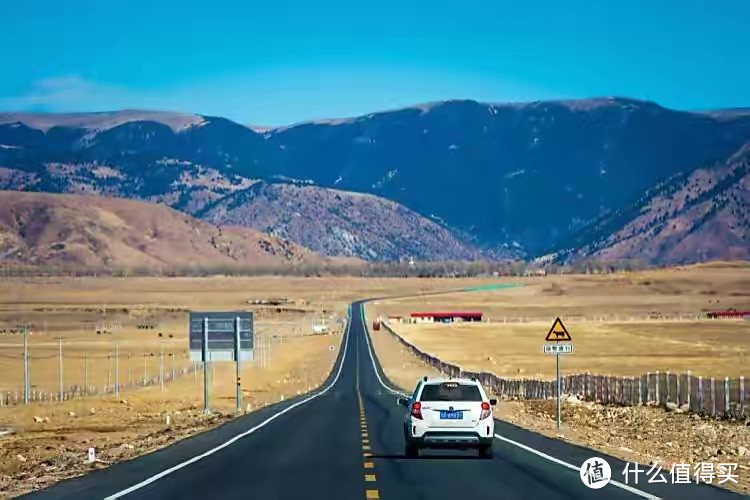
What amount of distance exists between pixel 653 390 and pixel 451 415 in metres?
22.2

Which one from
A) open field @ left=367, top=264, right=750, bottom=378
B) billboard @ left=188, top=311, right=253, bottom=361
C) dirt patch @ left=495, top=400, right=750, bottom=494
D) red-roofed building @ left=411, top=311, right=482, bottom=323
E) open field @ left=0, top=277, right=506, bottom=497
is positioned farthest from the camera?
red-roofed building @ left=411, top=311, right=482, bottom=323

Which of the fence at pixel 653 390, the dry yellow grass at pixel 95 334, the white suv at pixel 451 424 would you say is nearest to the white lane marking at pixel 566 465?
the white suv at pixel 451 424

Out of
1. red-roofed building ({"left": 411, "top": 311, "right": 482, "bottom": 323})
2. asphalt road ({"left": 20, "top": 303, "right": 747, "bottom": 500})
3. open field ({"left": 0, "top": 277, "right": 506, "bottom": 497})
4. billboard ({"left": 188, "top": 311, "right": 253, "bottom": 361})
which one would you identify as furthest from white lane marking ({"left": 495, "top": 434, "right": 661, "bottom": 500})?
red-roofed building ({"left": 411, "top": 311, "right": 482, "bottom": 323})

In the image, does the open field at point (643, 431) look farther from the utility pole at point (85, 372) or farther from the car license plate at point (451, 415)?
the utility pole at point (85, 372)

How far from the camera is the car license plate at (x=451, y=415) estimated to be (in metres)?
26.2

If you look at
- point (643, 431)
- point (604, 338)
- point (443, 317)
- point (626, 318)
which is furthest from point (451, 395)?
point (443, 317)

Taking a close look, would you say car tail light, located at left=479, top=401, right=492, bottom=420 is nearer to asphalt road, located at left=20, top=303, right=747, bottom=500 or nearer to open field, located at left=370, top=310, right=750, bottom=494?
asphalt road, located at left=20, top=303, right=747, bottom=500

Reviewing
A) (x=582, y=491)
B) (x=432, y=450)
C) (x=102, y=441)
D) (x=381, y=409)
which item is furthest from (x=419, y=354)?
(x=582, y=491)

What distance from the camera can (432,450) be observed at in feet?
95.5

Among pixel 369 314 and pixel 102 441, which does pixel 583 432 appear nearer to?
pixel 102 441

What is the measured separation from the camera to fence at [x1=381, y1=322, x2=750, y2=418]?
39.6 meters

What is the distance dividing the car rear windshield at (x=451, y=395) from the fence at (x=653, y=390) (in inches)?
505

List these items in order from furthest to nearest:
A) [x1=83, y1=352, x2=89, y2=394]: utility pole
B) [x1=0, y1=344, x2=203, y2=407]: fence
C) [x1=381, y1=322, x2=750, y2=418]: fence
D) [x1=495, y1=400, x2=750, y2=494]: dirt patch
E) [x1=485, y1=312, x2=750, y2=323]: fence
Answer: [x1=485, y1=312, x2=750, y2=323]: fence, [x1=83, y1=352, x2=89, y2=394]: utility pole, [x1=0, y1=344, x2=203, y2=407]: fence, [x1=381, y1=322, x2=750, y2=418]: fence, [x1=495, y1=400, x2=750, y2=494]: dirt patch

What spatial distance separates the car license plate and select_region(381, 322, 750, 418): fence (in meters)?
13.7
